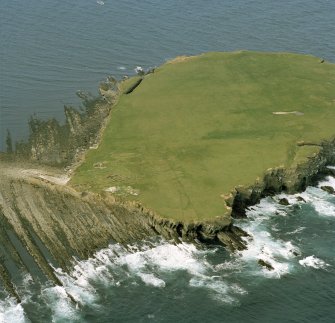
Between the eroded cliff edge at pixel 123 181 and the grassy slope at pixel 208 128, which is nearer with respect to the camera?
the eroded cliff edge at pixel 123 181

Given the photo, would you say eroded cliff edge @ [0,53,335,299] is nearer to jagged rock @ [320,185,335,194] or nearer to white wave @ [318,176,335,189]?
white wave @ [318,176,335,189]

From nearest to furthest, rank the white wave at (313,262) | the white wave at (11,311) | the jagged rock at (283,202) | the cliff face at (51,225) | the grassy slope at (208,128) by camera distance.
→ the white wave at (11,311)
the cliff face at (51,225)
the white wave at (313,262)
the grassy slope at (208,128)
the jagged rock at (283,202)

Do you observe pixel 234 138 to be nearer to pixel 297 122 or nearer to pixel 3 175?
pixel 297 122

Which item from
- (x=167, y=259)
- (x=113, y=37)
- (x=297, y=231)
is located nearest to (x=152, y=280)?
(x=167, y=259)

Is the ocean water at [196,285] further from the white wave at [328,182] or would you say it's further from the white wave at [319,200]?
the white wave at [328,182]

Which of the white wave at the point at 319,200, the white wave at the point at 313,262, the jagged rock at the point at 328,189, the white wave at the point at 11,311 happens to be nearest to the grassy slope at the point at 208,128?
the white wave at the point at 319,200

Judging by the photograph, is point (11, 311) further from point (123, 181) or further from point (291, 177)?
point (291, 177)

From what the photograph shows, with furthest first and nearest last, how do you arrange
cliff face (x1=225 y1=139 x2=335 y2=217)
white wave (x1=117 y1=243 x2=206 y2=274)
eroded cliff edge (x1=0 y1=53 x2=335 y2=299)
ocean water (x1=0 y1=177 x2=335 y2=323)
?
cliff face (x1=225 y1=139 x2=335 y2=217), eroded cliff edge (x1=0 y1=53 x2=335 y2=299), white wave (x1=117 y1=243 x2=206 y2=274), ocean water (x1=0 y1=177 x2=335 y2=323)

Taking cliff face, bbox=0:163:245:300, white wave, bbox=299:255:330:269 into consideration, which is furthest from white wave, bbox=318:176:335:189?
cliff face, bbox=0:163:245:300
